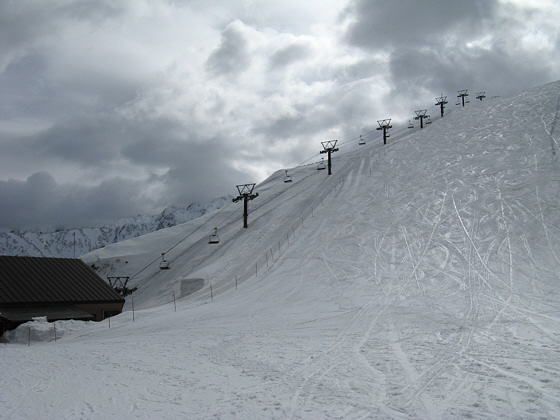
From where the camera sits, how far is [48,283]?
→ 36438 millimetres

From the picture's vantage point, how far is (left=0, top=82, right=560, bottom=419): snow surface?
28.5ft

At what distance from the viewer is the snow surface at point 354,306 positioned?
8.69 metres

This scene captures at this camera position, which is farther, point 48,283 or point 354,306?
point 48,283

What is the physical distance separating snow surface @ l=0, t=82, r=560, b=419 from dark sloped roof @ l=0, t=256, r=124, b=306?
11.3 ft

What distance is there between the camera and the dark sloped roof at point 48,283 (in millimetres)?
Answer: 33844

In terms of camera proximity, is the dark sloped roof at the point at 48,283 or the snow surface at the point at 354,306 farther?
the dark sloped roof at the point at 48,283

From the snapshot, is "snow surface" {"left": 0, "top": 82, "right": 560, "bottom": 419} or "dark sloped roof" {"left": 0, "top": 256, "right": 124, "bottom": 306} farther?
"dark sloped roof" {"left": 0, "top": 256, "right": 124, "bottom": 306}

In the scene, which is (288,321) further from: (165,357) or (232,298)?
(232,298)

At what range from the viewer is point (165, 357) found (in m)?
13.9

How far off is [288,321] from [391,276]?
819cm

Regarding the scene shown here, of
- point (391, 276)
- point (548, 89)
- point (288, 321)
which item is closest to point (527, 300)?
point (391, 276)

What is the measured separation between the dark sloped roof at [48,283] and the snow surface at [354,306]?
11.3ft

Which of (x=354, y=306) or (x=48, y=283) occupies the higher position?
A: (x=48, y=283)

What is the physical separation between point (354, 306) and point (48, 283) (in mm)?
25747
